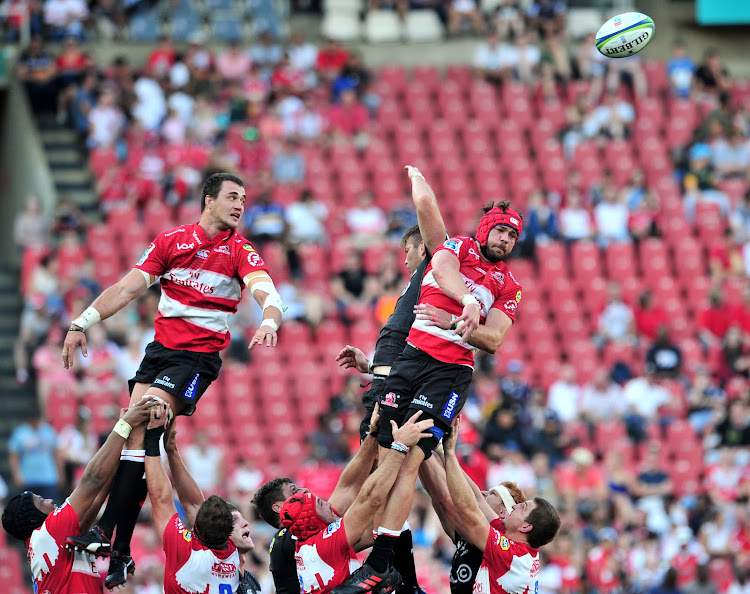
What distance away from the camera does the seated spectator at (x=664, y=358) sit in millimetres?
18922

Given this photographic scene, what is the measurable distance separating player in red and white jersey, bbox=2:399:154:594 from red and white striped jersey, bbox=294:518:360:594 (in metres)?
1.42

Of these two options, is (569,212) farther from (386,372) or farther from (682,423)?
(386,372)

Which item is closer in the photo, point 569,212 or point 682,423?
point 682,423

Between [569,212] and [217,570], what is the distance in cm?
1252

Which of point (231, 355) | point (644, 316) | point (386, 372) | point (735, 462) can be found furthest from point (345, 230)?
point (386, 372)

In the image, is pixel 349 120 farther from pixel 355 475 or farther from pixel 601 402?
pixel 355 475

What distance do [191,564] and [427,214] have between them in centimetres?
286

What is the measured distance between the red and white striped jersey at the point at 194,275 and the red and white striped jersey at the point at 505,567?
7.88 feet

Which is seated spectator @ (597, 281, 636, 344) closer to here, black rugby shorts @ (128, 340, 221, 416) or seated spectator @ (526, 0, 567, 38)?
seated spectator @ (526, 0, 567, 38)

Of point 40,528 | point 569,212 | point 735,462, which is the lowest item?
point 735,462

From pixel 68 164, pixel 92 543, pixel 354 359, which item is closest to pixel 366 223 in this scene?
pixel 68 164

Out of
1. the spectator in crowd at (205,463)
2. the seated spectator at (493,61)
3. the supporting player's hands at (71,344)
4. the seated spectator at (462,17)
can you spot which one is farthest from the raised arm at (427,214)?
the seated spectator at (462,17)

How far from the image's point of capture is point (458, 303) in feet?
30.3

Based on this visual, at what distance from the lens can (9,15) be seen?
21.8 meters
